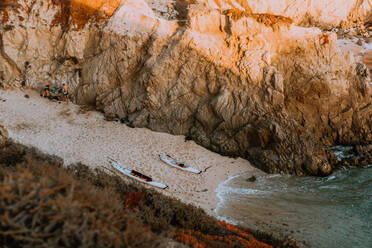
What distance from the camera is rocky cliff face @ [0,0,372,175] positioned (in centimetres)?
1373

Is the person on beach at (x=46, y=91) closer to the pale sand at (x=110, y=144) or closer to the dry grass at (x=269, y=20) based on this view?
the pale sand at (x=110, y=144)

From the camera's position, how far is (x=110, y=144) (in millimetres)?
13477

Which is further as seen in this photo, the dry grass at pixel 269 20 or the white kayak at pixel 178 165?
the dry grass at pixel 269 20

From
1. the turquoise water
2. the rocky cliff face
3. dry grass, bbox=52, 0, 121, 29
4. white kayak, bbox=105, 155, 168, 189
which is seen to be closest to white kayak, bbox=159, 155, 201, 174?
the turquoise water

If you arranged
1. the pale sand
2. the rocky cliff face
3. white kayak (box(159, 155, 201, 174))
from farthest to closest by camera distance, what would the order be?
the rocky cliff face < white kayak (box(159, 155, 201, 174)) < the pale sand

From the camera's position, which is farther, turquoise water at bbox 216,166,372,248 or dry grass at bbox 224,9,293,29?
dry grass at bbox 224,9,293,29

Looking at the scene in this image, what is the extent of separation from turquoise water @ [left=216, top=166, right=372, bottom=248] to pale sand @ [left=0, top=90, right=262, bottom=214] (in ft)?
3.42

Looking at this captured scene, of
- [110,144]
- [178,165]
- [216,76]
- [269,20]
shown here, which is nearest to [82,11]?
[110,144]

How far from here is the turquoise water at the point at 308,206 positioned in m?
8.07

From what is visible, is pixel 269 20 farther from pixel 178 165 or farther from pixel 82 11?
pixel 82 11

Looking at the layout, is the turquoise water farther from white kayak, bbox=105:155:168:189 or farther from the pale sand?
white kayak, bbox=105:155:168:189

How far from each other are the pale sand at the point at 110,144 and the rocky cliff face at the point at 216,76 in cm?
92

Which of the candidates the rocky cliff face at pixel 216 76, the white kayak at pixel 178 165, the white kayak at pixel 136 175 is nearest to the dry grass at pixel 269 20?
the rocky cliff face at pixel 216 76

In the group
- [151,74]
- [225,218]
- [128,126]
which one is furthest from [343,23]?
[225,218]
